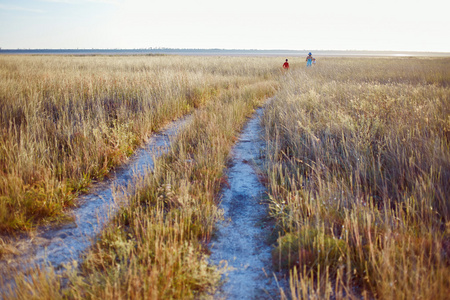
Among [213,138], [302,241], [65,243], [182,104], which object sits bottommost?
[65,243]

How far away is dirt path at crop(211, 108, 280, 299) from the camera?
2264 millimetres

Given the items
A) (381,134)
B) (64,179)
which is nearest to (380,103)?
(381,134)

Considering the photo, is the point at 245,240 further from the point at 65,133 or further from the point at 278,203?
the point at 65,133

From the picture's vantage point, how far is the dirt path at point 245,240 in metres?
2.26

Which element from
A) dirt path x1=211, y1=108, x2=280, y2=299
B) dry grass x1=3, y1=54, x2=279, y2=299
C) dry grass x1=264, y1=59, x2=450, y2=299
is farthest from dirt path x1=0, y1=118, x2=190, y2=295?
dry grass x1=264, y1=59, x2=450, y2=299

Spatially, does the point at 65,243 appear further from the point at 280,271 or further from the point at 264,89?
the point at 264,89

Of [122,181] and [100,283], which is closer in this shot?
[100,283]

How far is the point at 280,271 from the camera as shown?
2.41 m

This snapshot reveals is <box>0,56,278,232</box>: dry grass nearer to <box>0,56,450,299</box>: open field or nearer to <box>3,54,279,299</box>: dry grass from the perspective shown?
<box>0,56,450,299</box>: open field

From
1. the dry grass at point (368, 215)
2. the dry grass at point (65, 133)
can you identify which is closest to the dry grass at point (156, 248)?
the dry grass at point (368, 215)

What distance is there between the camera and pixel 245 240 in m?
2.95

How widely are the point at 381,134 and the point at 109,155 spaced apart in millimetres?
4877

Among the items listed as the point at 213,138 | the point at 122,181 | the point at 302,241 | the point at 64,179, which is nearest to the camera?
the point at 302,241

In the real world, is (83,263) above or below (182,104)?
below
